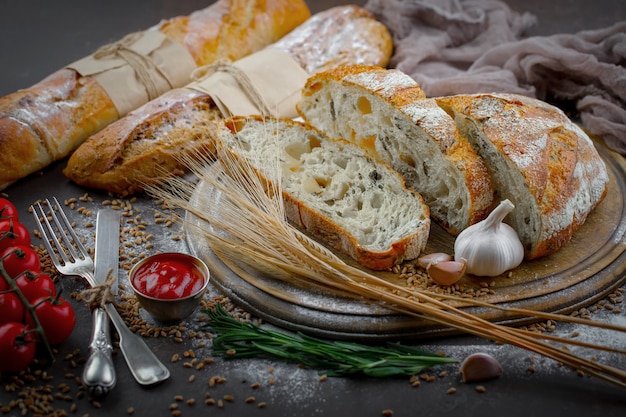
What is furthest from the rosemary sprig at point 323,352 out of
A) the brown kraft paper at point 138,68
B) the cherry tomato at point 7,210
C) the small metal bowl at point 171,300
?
the brown kraft paper at point 138,68

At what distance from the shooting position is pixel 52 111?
4.29 meters

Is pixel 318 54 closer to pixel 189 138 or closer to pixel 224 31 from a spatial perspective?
pixel 224 31

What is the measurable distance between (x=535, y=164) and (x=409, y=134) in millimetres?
660

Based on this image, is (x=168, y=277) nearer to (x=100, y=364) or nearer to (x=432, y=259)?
(x=100, y=364)

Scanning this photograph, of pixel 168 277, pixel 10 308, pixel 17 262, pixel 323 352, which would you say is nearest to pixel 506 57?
pixel 323 352

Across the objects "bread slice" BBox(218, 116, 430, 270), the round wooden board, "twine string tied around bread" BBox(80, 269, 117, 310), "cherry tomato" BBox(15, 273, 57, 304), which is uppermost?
"cherry tomato" BBox(15, 273, 57, 304)

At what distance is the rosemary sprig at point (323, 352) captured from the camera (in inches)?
109

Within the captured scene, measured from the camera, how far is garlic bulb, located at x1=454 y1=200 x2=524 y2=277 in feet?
10.4

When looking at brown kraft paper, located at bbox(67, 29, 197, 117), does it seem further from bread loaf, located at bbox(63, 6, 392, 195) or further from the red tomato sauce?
the red tomato sauce

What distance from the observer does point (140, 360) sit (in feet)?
9.08

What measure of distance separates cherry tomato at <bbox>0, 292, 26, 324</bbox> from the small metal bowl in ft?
1.45

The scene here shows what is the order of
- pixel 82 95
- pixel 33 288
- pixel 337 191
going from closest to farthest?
pixel 33 288, pixel 337 191, pixel 82 95

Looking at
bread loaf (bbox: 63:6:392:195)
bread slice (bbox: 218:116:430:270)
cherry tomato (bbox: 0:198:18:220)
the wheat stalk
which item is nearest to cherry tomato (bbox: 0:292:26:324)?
cherry tomato (bbox: 0:198:18:220)

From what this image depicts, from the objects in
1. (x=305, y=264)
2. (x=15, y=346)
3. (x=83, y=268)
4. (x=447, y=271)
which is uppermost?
(x=15, y=346)
